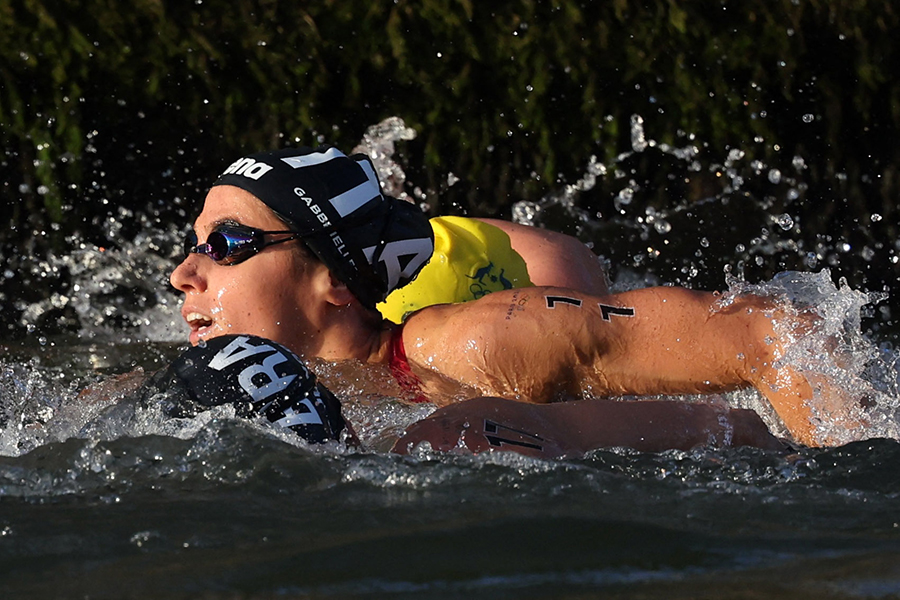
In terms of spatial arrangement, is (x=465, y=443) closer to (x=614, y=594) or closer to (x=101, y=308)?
(x=614, y=594)

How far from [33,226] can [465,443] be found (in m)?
4.79

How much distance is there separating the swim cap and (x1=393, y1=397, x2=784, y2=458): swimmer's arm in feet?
1.02

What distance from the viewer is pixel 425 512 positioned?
10.5ft

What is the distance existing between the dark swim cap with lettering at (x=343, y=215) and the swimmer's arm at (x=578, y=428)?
97cm

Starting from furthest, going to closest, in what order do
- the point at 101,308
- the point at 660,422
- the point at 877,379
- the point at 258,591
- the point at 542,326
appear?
the point at 101,308 < the point at 877,379 < the point at 542,326 < the point at 660,422 < the point at 258,591

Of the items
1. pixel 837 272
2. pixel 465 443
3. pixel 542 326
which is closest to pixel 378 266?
pixel 542 326

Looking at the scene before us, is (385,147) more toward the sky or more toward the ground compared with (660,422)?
more toward the sky

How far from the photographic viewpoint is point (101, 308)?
24.0 ft

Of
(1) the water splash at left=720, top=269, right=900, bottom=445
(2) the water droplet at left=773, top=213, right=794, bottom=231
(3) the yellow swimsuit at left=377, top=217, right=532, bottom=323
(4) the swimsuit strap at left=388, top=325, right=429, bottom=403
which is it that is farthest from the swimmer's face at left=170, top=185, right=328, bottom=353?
(2) the water droplet at left=773, top=213, right=794, bottom=231

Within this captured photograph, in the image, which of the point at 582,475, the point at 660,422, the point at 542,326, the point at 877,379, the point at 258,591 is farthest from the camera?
the point at 877,379

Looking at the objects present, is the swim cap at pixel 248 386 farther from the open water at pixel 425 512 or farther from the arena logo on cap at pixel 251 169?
the arena logo on cap at pixel 251 169

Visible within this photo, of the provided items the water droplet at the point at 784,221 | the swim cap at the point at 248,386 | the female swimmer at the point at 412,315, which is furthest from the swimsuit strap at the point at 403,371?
the water droplet at the point at 784,221

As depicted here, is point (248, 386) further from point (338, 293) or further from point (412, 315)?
point (412, 315)

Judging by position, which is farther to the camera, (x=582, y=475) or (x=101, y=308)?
(x=101, y=308)
